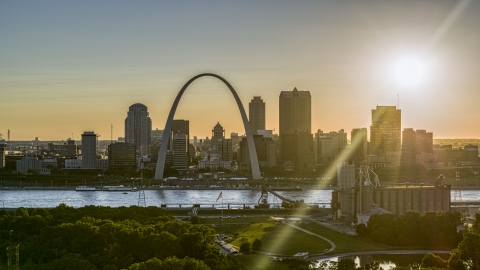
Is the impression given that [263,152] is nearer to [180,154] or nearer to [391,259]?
[180,154]

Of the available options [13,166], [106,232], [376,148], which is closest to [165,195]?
[106,232]

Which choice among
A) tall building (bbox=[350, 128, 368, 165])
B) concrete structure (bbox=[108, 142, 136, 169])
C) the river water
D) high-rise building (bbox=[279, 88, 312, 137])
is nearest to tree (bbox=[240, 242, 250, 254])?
the river water

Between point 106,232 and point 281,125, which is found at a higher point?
point 281,125

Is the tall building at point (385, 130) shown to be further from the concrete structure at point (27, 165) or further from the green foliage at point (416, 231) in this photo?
the green foliage at point (416, 231)

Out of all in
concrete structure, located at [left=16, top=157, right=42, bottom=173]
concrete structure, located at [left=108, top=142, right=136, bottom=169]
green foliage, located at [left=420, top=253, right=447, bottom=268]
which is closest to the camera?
green foliage, located at [left=420, top=253, right=447, bottom=268]

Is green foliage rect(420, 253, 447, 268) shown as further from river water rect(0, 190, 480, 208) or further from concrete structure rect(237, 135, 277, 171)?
concrete structure rect(237, 135, 277, 171)

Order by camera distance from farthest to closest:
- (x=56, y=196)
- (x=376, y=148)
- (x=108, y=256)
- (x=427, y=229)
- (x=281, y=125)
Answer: (x=281, y=125)
(x=376, y=148)
(x=56, y=196)
(x=427, y=229)
(x=108, y=256)

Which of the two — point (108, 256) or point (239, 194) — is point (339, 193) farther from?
point (239, 194)
